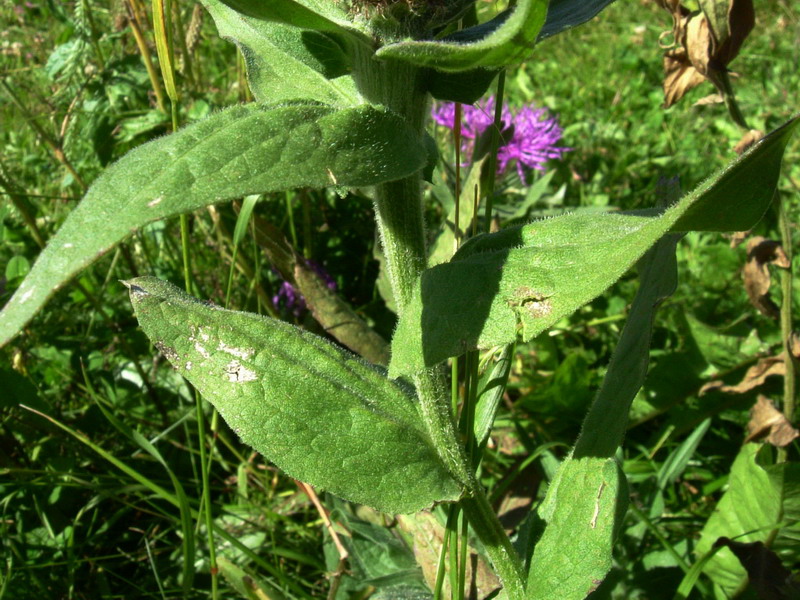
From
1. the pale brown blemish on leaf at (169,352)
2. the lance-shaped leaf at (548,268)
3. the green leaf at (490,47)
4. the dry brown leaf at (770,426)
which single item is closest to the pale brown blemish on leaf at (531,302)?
the lance-shaped leaf at (548,268)

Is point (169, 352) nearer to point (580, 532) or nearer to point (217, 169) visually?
point (217, 169)

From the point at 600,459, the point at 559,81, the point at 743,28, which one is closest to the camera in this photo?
the point at 600,459

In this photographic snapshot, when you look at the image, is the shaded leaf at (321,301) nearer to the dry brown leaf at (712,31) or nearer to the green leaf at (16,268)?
the green leaf at (16,268)

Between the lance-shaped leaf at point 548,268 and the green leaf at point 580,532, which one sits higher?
the lance-shaped leaf at point 548,268

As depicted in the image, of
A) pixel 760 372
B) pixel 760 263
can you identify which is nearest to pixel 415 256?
pixel 760 263

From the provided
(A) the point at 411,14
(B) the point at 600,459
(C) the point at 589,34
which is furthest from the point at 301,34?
(C) the point at 589,34

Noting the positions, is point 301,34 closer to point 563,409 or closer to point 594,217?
point 594,217
